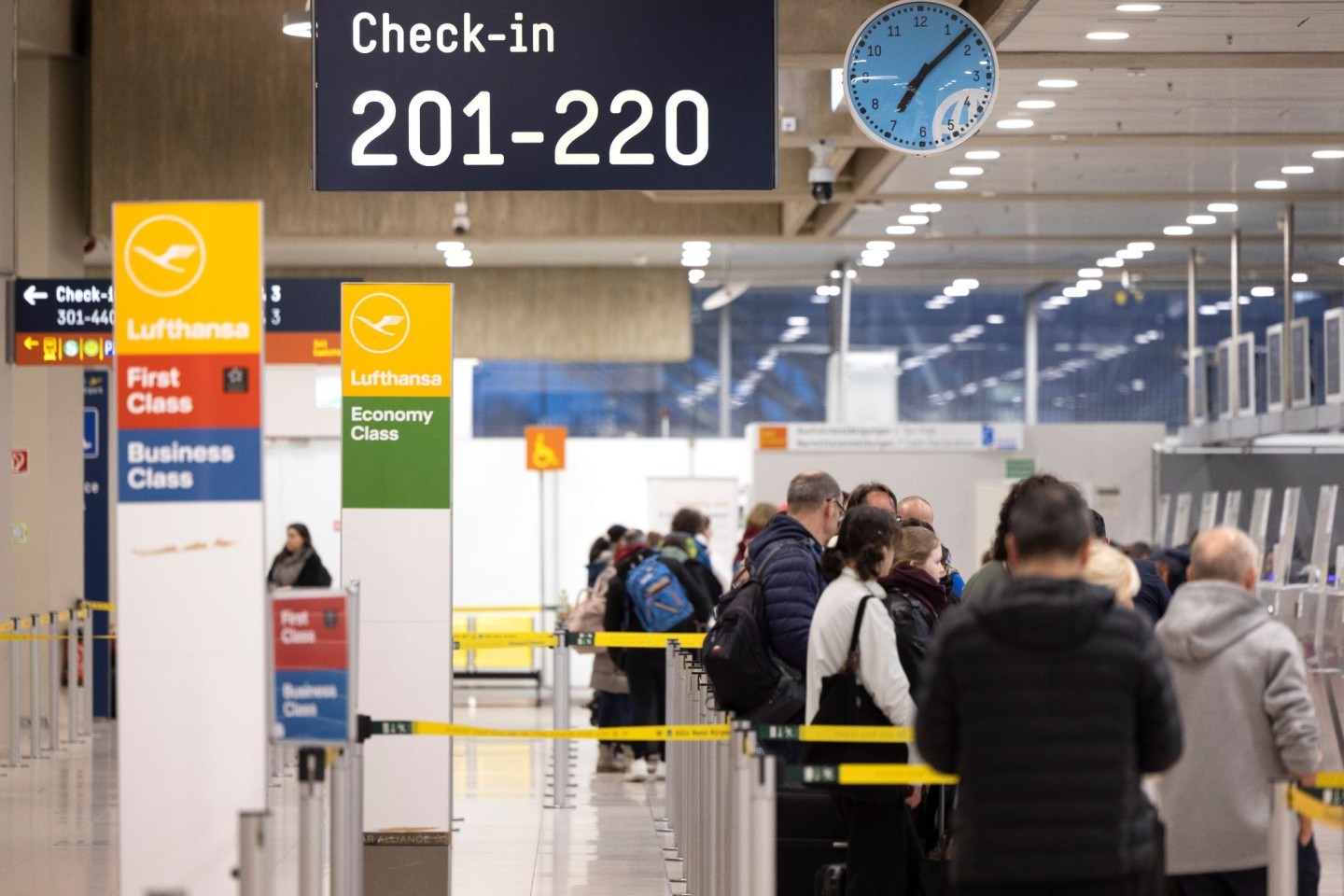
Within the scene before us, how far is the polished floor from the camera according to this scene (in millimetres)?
7988

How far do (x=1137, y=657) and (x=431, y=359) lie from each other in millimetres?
4185

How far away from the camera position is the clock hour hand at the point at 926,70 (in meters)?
6.89

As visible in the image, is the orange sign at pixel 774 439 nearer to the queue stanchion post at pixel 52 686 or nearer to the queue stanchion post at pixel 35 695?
the queue stanchion post at pixel 52 686

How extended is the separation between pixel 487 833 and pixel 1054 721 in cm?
622

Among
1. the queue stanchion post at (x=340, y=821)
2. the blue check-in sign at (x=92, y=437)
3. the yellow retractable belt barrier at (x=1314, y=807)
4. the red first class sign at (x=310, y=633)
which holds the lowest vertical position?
the queue stanchion post at (x=340, y=821)

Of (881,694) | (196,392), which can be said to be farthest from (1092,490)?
(196,392)

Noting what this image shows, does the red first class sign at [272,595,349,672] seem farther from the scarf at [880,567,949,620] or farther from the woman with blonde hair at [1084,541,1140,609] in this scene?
the woman with blonde hair at [1084,541,1140,609]

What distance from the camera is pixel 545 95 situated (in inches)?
237

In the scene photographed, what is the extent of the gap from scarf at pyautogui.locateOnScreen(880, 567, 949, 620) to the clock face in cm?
173

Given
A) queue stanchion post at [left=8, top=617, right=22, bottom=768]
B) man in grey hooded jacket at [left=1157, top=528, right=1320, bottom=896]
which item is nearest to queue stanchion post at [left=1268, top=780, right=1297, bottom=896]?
man in grey hooded jacket at [left=1157, top=528, right=1320, bottom=896]

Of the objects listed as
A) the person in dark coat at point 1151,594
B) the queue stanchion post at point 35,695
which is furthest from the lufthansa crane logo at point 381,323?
the queue stanchion post at point 35,695

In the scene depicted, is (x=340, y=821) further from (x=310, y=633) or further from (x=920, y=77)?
(x=920, y=77)

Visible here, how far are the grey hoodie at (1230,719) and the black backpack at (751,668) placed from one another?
186cm

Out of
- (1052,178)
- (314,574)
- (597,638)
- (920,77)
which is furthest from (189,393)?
(314,574)
